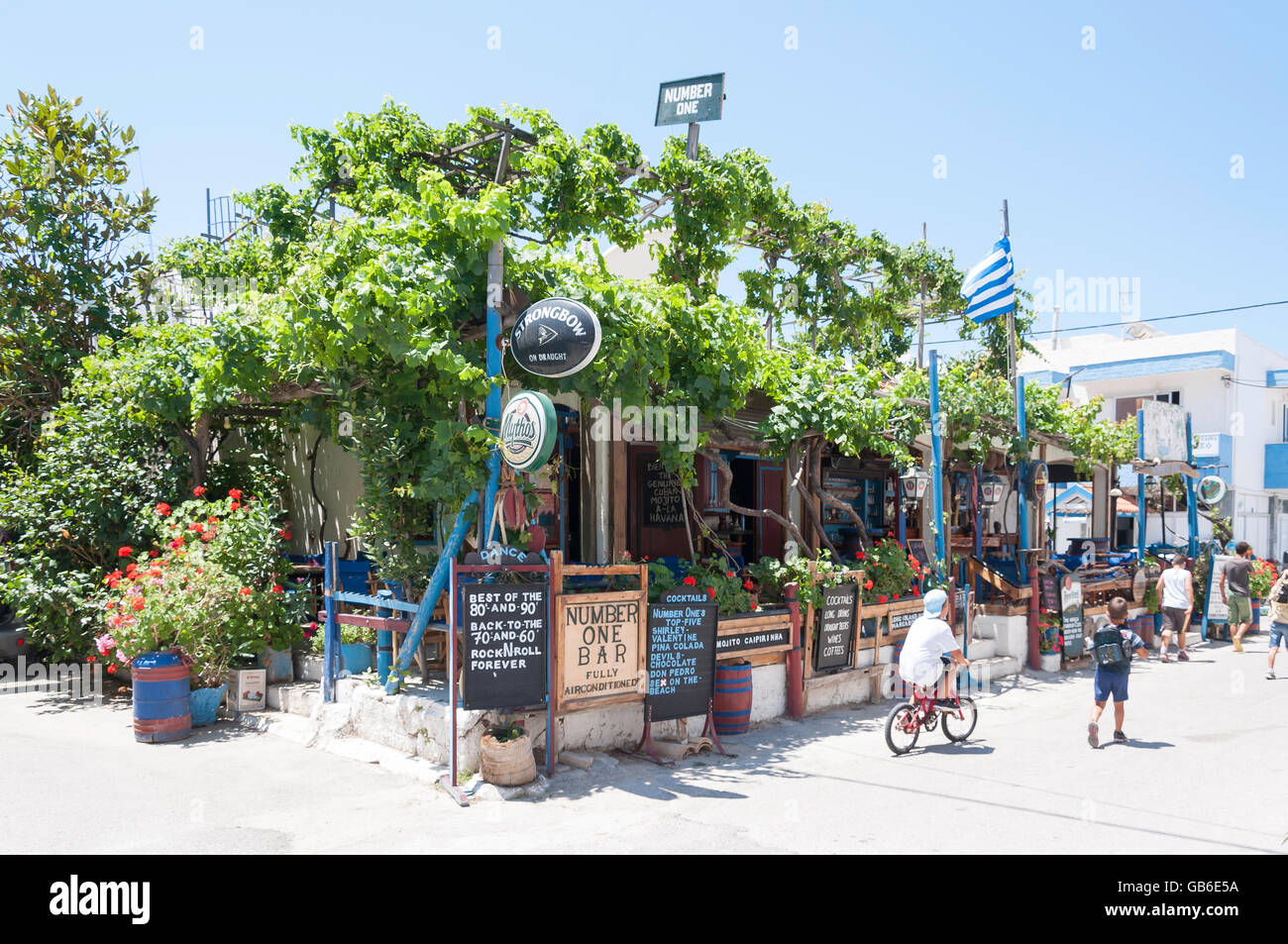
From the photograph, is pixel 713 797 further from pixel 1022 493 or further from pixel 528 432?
pixel 1022 493

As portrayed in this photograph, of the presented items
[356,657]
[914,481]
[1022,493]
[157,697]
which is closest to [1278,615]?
[1022,493]

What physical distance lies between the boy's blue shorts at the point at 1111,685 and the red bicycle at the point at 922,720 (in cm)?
120

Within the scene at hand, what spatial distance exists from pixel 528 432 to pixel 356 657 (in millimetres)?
3748

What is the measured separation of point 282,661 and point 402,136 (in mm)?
6634

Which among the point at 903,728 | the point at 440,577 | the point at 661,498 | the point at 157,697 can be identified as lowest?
the point at 903,728

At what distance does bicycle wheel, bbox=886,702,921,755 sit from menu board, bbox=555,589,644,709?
7.95 feet

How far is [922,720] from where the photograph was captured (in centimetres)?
888

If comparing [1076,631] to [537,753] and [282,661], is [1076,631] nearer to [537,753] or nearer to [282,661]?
[537,753]

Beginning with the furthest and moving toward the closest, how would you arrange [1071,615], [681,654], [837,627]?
[1071,615], [837,627], [681,654]

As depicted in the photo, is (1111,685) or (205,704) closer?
(1111,685)

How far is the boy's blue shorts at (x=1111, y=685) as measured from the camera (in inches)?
355

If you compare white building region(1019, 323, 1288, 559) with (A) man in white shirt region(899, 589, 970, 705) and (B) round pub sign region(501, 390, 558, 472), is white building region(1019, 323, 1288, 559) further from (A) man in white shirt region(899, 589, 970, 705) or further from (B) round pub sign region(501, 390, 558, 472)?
(B) round pub sign region(501, 390, 558, 472)

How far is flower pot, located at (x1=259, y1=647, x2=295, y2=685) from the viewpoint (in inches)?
394

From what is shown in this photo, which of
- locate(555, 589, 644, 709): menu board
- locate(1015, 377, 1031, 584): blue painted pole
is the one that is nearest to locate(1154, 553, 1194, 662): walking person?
locate(1015, 377, 1031, 584): blue painted pole
